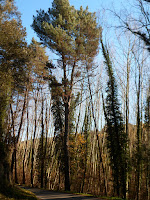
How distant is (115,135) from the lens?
927 cm

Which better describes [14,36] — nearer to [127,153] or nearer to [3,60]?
[3,60]

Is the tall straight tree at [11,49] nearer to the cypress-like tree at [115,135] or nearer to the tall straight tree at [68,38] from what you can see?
the tall straight tree at [68,38]

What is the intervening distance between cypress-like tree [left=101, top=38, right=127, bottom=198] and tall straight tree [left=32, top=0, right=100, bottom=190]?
1.60m

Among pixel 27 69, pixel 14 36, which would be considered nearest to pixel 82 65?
pixel 27 69

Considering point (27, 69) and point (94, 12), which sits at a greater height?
point (94, 12)

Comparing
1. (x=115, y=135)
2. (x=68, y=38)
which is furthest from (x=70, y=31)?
(x=115, y=135)

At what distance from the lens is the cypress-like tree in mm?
8812

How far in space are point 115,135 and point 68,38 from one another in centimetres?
571

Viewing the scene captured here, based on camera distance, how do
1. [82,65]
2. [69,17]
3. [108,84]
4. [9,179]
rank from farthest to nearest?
[82,65], [69,17], [108,84], [9,179]

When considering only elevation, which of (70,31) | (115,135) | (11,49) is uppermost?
(70,31)

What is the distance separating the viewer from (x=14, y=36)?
9.53 meters

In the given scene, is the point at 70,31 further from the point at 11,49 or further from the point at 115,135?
the point at 115,135

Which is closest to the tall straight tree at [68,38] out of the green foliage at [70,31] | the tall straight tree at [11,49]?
the green foliage at [70,31]

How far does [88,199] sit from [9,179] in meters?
3.48
